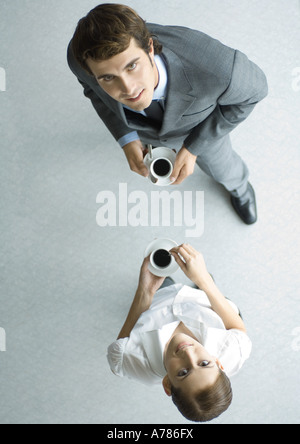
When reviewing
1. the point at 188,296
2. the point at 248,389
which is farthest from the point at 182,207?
the point at 248,389

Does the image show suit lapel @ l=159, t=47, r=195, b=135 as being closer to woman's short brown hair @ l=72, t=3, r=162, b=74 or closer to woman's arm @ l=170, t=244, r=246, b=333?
woman's short brown hair @ l=72, t=3, r=162, b=74

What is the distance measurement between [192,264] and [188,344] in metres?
0.27

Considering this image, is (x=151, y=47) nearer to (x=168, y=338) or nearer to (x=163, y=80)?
(x=163, y=80)

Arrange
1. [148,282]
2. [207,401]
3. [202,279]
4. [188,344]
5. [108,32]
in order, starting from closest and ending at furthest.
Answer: [108,32], [207,401], [188,344], [202,279], [148,282]

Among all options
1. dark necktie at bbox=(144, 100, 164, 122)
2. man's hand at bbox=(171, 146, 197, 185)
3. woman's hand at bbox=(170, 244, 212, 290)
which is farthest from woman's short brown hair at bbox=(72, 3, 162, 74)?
woman's hand at bbox=(170, 244, 212, 290)

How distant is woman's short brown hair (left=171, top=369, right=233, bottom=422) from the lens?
1.14 metres

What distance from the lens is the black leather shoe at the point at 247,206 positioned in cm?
182

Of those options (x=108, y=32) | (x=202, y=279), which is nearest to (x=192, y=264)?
(x=202, y=279)

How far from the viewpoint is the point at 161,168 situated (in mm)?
1306

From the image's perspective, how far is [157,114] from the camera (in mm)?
1167

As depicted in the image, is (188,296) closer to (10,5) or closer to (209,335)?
(209,335)

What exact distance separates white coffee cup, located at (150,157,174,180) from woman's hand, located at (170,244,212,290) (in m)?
0.26

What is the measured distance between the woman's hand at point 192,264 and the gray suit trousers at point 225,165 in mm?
351

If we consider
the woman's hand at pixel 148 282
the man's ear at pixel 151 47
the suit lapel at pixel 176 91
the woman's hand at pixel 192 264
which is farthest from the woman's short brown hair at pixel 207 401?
the man's ear at pixel 151 47
